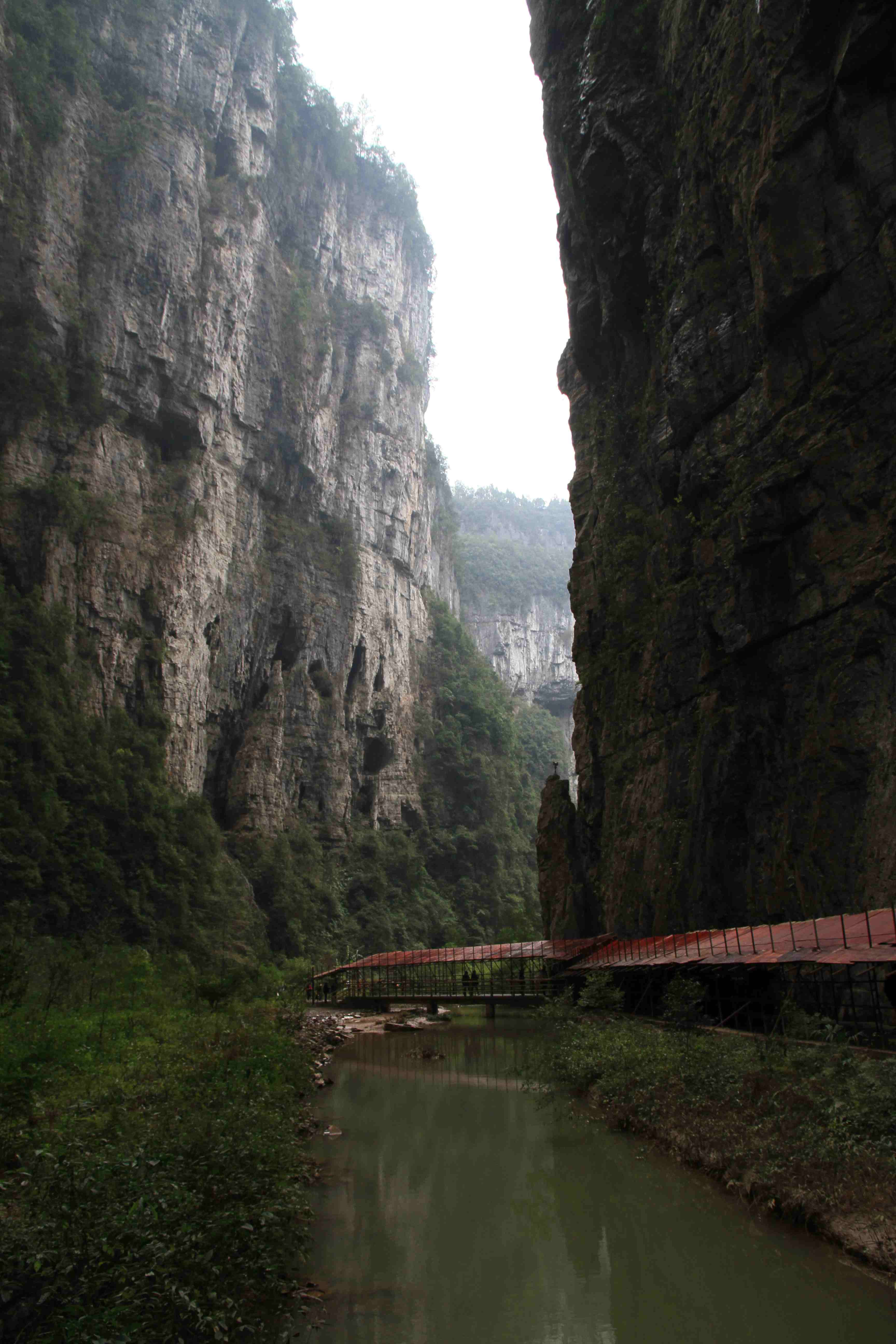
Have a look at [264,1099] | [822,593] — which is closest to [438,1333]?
[264,1099]

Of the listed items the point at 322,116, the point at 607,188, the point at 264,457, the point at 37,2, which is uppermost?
the point at 322,116

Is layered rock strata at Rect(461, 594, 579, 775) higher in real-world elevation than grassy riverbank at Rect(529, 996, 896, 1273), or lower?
higher

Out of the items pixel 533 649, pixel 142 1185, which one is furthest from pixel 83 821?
pixel 533 649

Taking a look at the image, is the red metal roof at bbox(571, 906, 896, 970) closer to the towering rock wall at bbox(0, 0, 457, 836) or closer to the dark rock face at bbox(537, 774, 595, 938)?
the dark rock face at bbox(537, 774, 595, 938)

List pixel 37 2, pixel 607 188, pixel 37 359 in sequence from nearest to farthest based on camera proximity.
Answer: pixel 607 188
pixel 37 359
pixel 37 2

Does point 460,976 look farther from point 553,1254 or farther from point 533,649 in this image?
point 533,649

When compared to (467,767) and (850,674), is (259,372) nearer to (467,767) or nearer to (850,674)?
(467,767)

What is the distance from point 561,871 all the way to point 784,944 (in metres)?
19.3

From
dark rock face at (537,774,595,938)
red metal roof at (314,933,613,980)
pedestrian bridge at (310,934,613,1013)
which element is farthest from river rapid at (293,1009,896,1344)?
dark rock face at (537,774,595,938)

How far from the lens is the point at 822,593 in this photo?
1850 centimetres

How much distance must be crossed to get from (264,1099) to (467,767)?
53.8 meters

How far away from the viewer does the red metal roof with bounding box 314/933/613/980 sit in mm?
27781

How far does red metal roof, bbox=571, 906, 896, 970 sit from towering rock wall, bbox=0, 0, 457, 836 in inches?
1064

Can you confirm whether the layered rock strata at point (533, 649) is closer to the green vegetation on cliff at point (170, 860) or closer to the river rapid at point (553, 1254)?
the green vegetation on cliff at point (170, 860)
